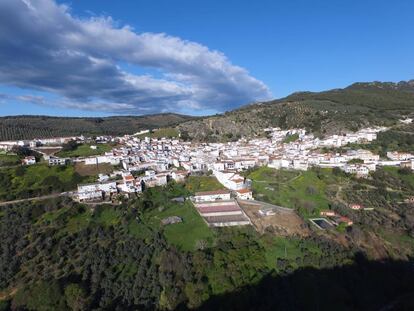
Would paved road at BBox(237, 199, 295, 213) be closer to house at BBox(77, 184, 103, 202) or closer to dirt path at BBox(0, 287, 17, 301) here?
house at BBox(77, 184, 103, 202)

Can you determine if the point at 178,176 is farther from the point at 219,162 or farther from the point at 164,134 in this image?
the point at 164,134

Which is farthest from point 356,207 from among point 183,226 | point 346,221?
point 183,226

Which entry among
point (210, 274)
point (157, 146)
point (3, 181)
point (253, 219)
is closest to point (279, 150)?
point (157, 146)

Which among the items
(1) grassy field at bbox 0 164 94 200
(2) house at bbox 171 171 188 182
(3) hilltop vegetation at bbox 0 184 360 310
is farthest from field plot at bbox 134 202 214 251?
(1) grassy field at bbox 0 164 94 200

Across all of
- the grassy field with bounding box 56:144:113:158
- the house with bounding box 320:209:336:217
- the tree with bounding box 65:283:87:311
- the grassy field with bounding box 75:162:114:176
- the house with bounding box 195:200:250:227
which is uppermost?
the grassy field with bounding box 56:144:113:158

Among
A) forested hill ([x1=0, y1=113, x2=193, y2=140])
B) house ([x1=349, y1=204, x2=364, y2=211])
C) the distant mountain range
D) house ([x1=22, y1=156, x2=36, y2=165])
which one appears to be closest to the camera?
house ([x1=349, y1=204, x2=364, y2=211])

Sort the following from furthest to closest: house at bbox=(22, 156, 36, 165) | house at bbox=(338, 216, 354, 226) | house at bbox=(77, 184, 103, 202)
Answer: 1. house at bbox=(22, 156, 36, 165)
2. house at bbox=(77, 184, 103, 202)
3. house at bbox=(338, 216, 354, 226)

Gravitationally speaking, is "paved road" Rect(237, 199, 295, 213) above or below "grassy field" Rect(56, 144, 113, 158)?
below
